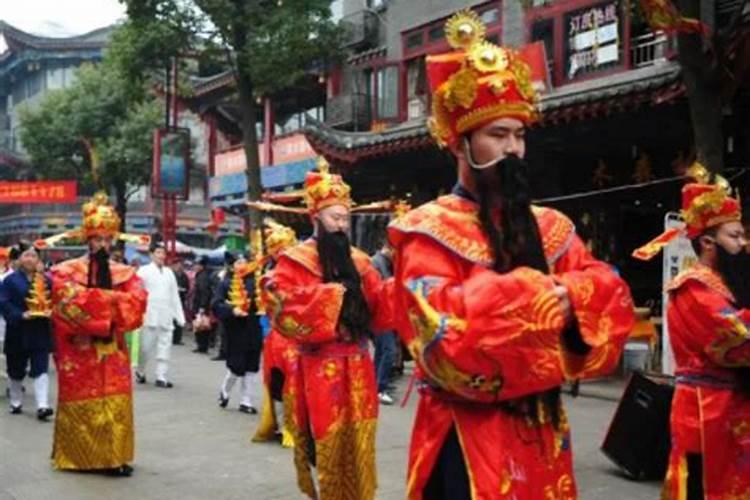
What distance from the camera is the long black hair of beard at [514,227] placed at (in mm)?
2824

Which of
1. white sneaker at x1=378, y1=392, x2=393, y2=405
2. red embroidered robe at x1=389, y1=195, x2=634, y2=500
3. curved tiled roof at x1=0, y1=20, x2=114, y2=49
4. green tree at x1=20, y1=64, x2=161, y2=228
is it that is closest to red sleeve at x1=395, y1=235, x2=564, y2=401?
red embroidered robe at x1=389, y1=195, x2=634, y2=500

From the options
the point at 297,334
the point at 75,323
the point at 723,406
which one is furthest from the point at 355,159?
the point at 723,406

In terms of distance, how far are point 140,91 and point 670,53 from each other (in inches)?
438

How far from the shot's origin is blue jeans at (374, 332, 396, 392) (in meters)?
10.5

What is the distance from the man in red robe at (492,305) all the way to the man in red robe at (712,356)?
1.78m

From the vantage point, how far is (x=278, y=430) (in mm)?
8320

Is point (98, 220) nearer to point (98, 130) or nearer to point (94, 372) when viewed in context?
point (94, 372)

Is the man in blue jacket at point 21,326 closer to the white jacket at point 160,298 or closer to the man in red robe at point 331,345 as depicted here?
the white jacket at point 160,298

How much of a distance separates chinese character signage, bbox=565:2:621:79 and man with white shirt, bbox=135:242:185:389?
6483mm

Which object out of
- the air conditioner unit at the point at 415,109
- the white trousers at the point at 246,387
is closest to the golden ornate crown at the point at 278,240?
the white trousers at the point at 246,387

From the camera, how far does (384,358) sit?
1058 cm

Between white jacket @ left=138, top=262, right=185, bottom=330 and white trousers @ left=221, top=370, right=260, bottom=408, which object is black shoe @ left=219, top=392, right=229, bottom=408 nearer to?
white trousers @ left=221, top=370, right=260, bottom=408

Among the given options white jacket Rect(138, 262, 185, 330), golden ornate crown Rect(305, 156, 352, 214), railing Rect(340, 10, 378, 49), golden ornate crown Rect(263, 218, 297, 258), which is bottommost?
white jacket Rect(138, 262, 185, 330)

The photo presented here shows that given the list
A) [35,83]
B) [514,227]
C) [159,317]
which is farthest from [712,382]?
[35,83]
